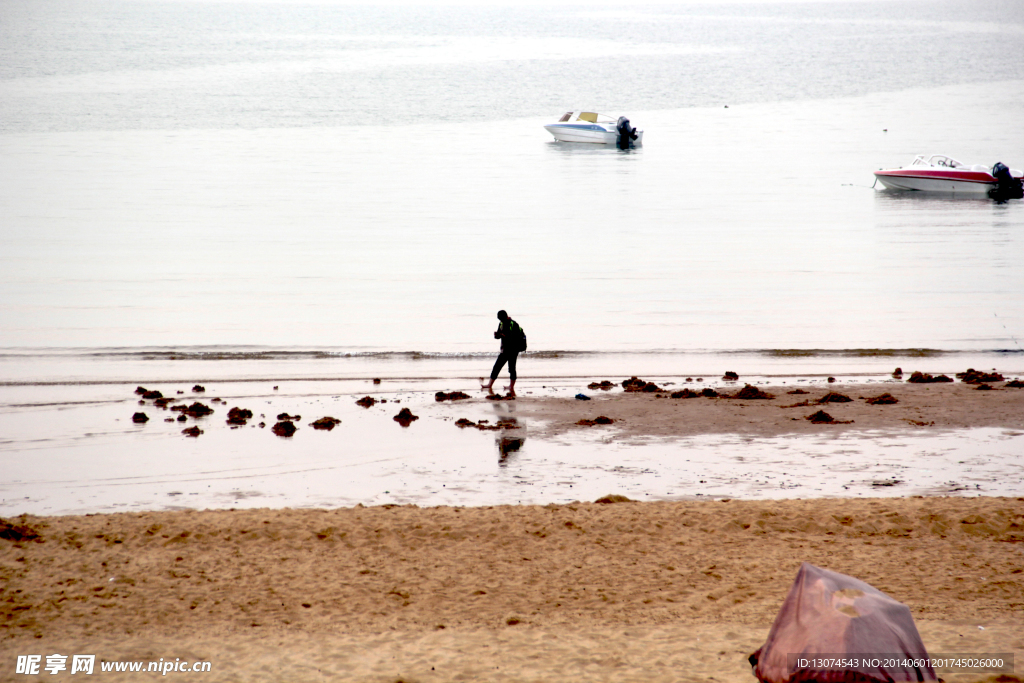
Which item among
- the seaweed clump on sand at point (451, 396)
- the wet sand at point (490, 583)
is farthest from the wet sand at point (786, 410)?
the wet sand at point (490, 583)

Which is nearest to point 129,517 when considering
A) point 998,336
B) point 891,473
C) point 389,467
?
point 389,467

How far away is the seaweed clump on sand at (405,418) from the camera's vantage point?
15.1 meters

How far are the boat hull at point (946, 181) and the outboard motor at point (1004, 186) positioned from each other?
27 cm

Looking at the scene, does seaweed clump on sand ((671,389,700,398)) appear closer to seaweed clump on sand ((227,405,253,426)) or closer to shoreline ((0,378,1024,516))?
shoreline ((0,378,1024,516))

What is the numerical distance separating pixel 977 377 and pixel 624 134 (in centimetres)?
5780

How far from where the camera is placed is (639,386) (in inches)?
683

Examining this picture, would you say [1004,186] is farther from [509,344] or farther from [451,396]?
[451,396]

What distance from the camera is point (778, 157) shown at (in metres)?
72.5

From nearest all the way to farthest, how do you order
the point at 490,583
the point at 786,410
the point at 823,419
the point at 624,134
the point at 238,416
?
the point at 490,583, the point at 823,419, the point at 238,416, the point at 786,410, the point at 624,134

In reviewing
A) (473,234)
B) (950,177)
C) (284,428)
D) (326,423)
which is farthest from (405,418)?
(950,177)

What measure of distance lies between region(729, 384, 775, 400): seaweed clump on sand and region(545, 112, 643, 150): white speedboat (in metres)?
58.4

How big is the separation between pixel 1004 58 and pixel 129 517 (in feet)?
635

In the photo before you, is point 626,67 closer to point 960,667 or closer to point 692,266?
point 692,266

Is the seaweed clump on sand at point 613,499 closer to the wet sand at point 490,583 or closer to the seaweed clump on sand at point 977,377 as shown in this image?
the wet sand at point 490,583
